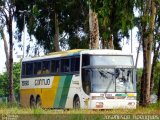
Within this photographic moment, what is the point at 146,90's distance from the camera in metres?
31.7

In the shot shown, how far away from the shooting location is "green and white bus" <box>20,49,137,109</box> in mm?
28828

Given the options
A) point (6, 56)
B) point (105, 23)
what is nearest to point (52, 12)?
point (6, 56)

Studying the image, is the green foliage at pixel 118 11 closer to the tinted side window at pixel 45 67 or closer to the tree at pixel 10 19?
the tinted side window at pixel 45 67

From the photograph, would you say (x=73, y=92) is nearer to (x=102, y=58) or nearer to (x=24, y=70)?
(x=102, y=58)

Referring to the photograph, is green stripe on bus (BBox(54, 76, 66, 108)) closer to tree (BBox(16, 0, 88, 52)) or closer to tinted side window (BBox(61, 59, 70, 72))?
tinted side window (BBox(61, 59, 70, 72))

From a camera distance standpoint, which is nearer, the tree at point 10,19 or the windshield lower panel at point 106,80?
the windshield lower panel at point 106,80

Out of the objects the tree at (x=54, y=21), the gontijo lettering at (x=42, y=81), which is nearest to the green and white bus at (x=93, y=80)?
the gontijo lettering at (x=42, y=81)

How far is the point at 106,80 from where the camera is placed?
28.8 metres

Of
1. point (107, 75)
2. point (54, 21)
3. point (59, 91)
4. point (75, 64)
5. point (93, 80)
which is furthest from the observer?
point (54, 21)

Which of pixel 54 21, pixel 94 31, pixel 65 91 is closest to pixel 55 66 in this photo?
pixel 65 91

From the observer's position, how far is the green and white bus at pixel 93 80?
28.8 metres

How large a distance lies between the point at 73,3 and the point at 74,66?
13679mm

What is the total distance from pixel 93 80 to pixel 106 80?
632 millimetres

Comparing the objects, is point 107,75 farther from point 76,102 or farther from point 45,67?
point 45,67
